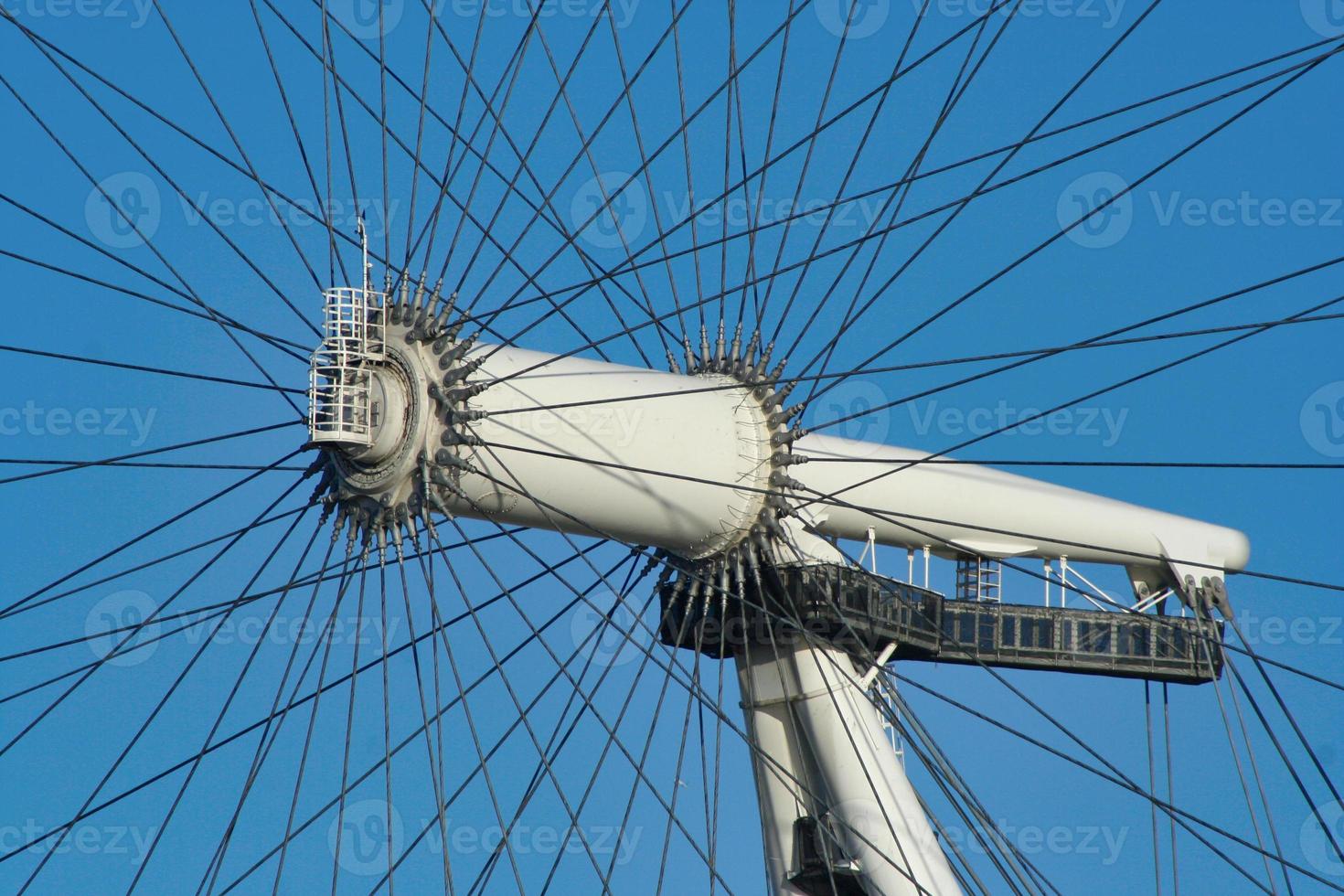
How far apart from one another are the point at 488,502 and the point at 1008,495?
8.67m

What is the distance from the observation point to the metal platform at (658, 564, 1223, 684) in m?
32.9

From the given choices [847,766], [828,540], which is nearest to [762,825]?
[847,766]

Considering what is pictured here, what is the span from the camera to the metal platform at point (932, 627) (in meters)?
32.9

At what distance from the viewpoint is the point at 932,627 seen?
35.2 meters

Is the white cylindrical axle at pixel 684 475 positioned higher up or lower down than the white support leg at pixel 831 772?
higher up

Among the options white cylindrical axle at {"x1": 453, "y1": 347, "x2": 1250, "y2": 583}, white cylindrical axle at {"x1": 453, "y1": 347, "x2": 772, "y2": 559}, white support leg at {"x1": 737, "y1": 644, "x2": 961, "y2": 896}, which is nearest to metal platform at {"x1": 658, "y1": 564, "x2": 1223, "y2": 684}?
white support leg at {"x1": 737, "y1": 644, "x2": 961, "y2": 896}

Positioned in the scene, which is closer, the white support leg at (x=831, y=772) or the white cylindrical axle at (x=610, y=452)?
the white cylindrical axle at (x=610, y=452)

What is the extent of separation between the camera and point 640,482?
29797mm

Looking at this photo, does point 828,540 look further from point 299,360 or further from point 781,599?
point 299,360
